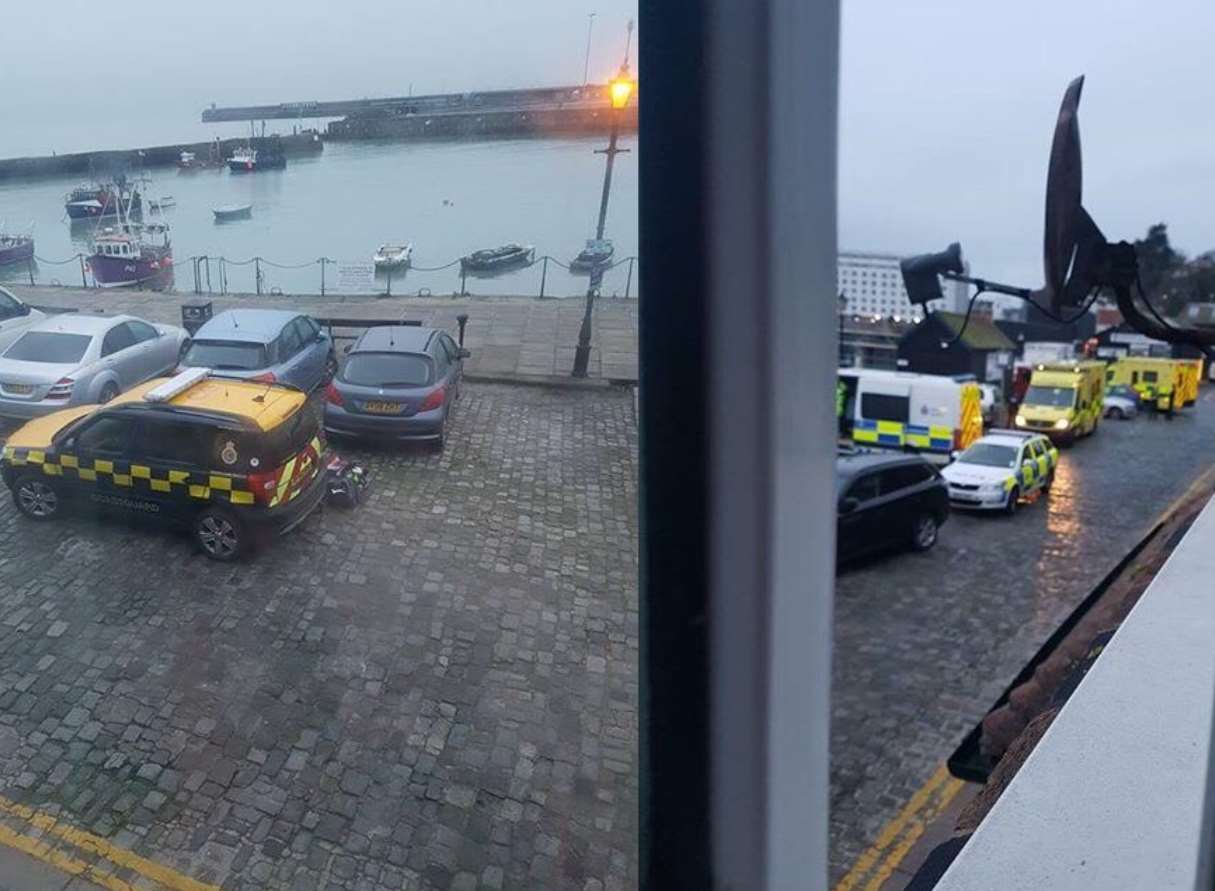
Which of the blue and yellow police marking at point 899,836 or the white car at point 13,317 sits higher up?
the white car at point 13,317

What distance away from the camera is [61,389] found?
0.98m

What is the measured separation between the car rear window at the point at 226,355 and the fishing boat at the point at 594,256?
0.32m

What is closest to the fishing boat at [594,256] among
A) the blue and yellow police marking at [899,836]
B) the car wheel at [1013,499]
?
the blue and yellow police marking at [899,836]

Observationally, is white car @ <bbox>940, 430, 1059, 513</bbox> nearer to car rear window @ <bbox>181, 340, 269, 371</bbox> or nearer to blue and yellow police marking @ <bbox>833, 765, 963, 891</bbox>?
blue and yellow police marking @ <bbox>833, 765, 963, 891</bbox>

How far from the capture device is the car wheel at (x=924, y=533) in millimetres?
4477

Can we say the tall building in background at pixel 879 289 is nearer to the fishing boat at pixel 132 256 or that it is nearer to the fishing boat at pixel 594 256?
the fishing boat at pixel 594 256

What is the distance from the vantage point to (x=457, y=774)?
0.94m

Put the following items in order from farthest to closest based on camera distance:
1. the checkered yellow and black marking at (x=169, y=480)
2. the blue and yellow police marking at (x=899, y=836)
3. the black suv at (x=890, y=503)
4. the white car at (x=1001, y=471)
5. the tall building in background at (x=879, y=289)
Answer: the white car at (x=1001, y=471)
the black suv at (x=890, y=503)
the blue and yellow police marking at (x=899, y=836)
the tall building in background at (x=879, y=289)
the checkered yellow and black marking at (x=169, y=480)

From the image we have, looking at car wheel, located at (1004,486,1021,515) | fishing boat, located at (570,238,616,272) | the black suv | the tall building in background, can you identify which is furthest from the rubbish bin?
car wheel, located at (1004,486,1021,515)

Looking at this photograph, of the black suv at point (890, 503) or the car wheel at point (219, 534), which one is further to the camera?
the black suv at point (890, 503)

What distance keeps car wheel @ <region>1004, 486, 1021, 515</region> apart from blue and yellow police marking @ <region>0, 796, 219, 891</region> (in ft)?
15.4

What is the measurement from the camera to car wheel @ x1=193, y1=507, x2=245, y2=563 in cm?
96

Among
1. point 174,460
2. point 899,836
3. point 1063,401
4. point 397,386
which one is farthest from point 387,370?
point 1063,401

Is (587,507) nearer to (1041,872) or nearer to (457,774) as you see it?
(457,774)
